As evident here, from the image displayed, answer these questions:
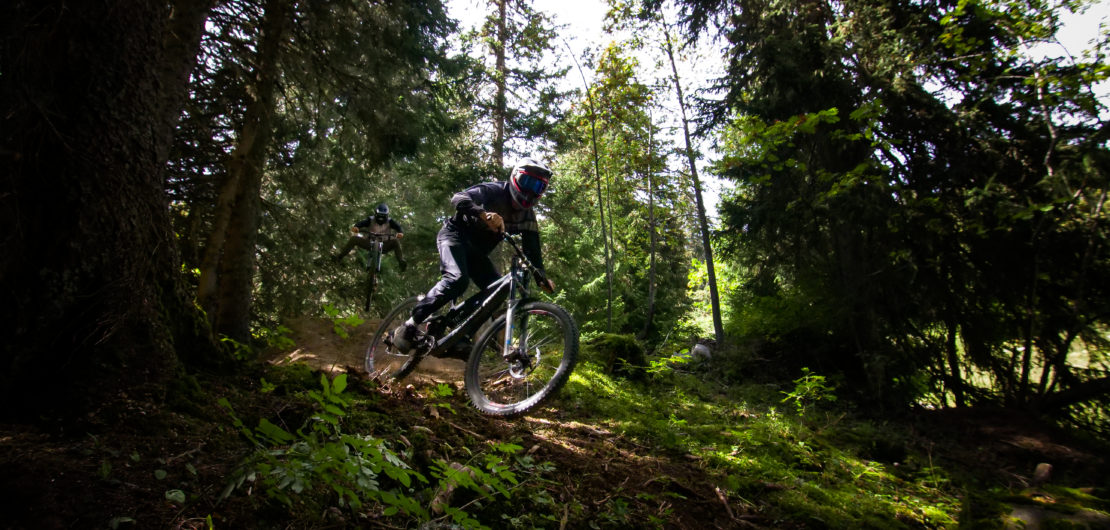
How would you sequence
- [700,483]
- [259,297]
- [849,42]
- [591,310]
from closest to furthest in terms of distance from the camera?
[700,483]
[849,42]
[259,297]
[591,310]

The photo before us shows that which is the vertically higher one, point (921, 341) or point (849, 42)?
point (849, 42)

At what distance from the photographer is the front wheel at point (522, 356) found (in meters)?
4.05

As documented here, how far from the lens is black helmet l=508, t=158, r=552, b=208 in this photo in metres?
4.48

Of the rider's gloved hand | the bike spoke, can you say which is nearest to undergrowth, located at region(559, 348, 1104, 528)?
the bike spoke

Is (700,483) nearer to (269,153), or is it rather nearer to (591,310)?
(269,153)

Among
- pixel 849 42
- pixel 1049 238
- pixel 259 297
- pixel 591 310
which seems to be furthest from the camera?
pixel 591 310

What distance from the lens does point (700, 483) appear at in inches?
125

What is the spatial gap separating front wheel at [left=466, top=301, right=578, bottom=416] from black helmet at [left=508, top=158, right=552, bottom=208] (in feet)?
3.41

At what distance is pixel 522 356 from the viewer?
411 centimetres

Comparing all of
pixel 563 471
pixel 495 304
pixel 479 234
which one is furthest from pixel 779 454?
pixel 479 234

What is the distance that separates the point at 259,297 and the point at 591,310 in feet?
36.1

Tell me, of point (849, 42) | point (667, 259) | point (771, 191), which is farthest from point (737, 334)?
point (667, 259)

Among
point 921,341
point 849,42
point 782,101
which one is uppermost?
point 849,42

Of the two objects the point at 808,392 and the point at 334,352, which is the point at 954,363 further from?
the point at 334,352
